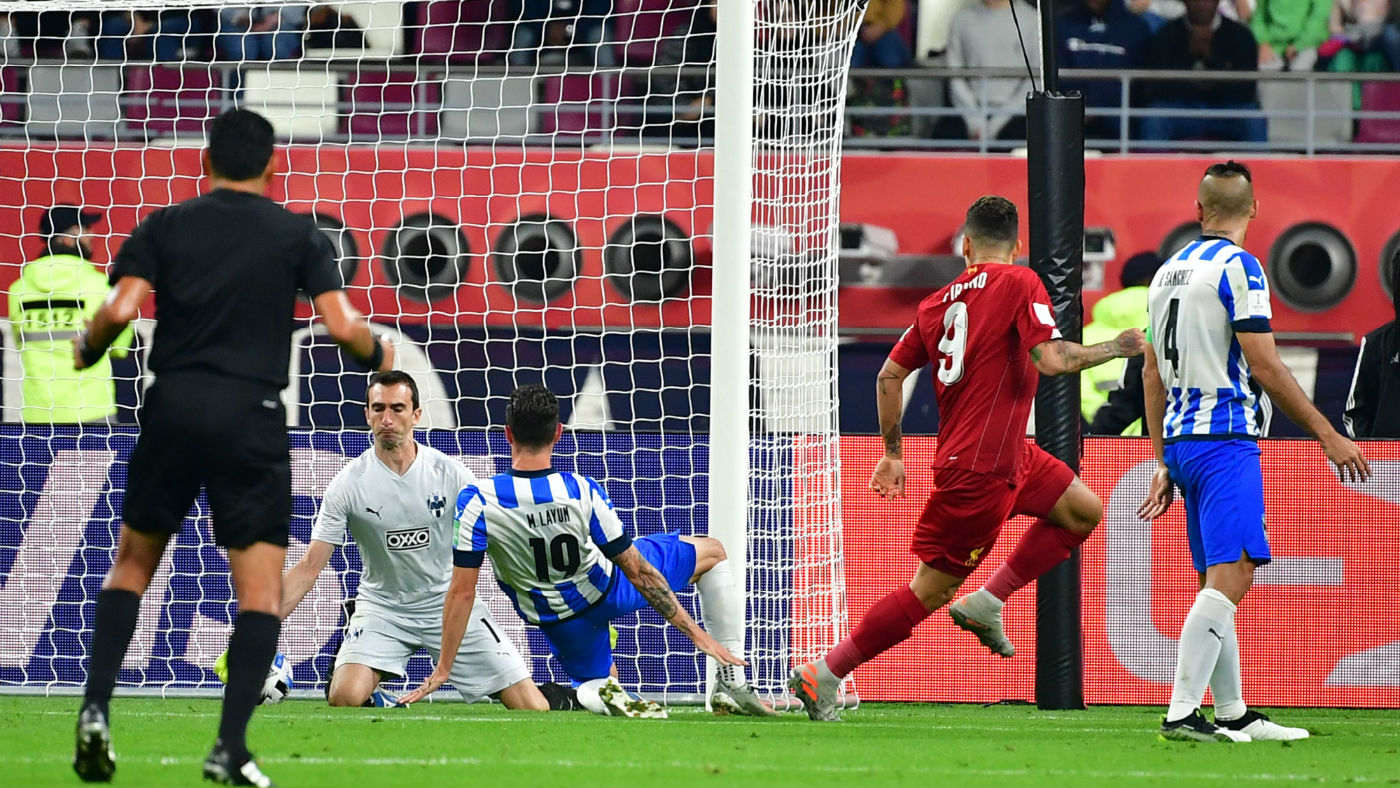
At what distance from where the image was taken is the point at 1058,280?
24.1ft

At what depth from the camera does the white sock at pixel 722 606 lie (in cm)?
705

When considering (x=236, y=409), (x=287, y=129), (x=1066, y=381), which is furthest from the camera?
(x=287, y=129)

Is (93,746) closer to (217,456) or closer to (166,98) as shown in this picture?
(217,456)

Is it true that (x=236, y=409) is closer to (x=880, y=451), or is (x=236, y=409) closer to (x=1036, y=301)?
(x=1036, y=301)

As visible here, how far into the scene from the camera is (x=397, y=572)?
25.7ft

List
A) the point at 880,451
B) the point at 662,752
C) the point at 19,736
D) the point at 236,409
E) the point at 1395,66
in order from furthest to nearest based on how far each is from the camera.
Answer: the point at 1395,66 < the point at 880,451 < the point at 19,736 < the point at 662,752 < the point at 236,409

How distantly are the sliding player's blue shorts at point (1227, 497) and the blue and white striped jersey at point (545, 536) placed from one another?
213cm

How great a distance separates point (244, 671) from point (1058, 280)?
163 inches

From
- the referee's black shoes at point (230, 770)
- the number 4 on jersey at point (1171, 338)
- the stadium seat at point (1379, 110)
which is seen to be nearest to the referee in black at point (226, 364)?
the referee's black shoes at point (230, 770)

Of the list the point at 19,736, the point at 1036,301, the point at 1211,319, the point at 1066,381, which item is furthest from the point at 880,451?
the point at 19,736

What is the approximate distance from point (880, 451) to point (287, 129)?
730 centimetres

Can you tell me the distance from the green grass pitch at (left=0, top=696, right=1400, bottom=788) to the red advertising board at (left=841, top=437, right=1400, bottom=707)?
698 mm

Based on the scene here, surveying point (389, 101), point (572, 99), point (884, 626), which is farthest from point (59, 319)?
point (572, 99)

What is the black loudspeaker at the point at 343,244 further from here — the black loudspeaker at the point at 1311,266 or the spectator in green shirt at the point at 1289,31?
the spectator in green shirt at the point at 1289,31
